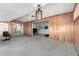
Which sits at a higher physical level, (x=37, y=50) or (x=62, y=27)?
(x=62, y=27)

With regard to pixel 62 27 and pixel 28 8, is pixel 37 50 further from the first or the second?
pixel 62 27

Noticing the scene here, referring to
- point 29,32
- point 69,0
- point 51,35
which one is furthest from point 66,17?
point 29,32

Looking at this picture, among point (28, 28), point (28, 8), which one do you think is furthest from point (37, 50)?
point (28, 28)

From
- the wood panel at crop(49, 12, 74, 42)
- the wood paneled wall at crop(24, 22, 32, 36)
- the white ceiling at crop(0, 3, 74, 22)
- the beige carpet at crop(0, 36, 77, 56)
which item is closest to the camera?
→ the beige carpet at crop(0, 36, 77, 56)

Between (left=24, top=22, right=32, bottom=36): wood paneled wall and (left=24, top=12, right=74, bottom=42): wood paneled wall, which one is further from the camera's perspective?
(left=24, top=22, right=32, bottom=36): wood paneled wall

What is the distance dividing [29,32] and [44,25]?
2.94m

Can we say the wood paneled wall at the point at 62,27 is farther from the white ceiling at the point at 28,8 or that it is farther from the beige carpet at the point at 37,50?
the beige carpet at the point at 37,50

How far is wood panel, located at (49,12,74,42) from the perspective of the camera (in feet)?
22.2

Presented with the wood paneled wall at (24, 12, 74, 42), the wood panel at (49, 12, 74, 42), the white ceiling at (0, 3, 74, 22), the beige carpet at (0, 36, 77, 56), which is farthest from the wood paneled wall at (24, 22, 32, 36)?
the beige carpet at (0, 36, 77, 56)

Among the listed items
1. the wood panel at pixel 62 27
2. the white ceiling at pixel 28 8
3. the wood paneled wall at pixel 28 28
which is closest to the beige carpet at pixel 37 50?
the wood panel at pixel 62 27

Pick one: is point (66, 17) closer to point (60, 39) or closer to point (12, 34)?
point (60, 39)

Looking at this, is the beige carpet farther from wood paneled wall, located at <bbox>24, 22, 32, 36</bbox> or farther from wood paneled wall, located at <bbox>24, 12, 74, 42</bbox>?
wood paneled wall, located at <bbox>24, 22, 32, 36</bbox>

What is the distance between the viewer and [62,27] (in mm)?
7309

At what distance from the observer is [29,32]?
12.1m
